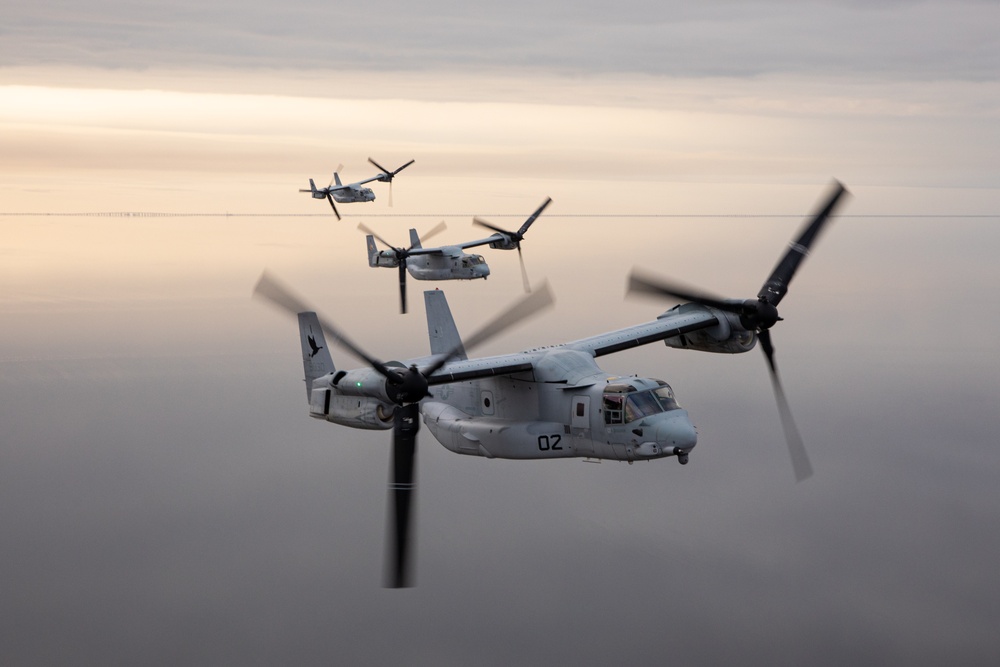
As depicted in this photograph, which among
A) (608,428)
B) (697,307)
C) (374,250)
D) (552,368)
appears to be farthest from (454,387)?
(374,250)

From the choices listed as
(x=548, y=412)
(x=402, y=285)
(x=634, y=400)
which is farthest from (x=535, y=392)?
(x=402, y=285)

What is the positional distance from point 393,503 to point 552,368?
8.97m

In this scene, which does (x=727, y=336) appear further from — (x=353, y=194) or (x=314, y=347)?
(x=353, y=194)

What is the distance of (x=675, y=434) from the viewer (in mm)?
40094

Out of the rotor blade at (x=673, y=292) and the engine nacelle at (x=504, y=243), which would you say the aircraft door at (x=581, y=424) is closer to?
the rotor blade at (x=673, y=292)

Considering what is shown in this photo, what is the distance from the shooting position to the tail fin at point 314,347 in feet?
165

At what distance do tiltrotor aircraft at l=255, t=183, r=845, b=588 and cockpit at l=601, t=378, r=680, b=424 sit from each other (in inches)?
1.6

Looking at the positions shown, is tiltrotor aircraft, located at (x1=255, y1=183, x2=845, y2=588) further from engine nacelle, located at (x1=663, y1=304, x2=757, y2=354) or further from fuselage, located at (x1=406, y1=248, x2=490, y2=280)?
fuselage, located at (x1=406, y1=248, x2=490, y2=280)

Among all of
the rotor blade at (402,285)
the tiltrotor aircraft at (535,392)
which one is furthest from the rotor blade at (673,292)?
the rotor blade at (402,285)

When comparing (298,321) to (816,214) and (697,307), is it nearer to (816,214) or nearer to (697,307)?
(697,307)

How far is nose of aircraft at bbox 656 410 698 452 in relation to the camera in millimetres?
40062

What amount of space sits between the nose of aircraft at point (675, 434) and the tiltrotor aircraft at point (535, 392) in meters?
0.04

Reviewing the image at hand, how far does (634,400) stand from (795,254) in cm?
1496

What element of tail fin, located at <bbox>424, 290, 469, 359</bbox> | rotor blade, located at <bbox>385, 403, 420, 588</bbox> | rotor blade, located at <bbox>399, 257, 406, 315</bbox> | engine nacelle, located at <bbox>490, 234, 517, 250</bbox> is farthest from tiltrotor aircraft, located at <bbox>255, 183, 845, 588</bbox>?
engine nacelle, located at <bbox>490, 234, 517, 250</bbox>
